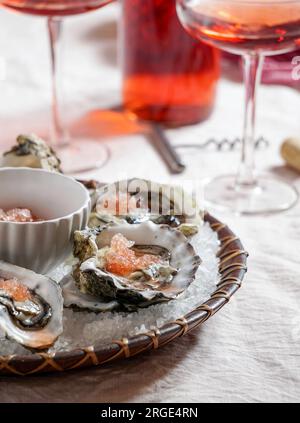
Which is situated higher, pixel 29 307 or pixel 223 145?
pixel 29 307

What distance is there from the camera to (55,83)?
1.36 m

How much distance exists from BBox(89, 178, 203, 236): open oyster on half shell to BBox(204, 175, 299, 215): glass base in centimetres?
23

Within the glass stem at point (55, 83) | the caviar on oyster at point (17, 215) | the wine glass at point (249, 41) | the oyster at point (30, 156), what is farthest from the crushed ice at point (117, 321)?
the glass stem at point (55, 83)

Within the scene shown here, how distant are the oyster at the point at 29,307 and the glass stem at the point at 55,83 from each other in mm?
619

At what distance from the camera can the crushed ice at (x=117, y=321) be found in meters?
0.72

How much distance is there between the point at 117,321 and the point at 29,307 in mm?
82

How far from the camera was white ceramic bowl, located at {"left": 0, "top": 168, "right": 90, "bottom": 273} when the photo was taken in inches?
32.0

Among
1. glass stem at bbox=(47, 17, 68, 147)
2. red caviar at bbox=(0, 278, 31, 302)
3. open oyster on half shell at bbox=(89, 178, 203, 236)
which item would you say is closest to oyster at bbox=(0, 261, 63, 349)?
red caviar at bbox=(0, 278, 31, 302)

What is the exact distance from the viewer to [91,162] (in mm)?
1306

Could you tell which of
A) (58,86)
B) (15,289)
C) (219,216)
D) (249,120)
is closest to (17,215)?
(15,289)

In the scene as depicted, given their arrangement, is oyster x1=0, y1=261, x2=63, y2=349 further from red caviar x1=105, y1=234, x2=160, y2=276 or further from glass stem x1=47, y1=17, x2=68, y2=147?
glass stem x1=47, y1=17, x2=68, y2=147

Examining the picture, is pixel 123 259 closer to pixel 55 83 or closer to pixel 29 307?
pixel 29 307
